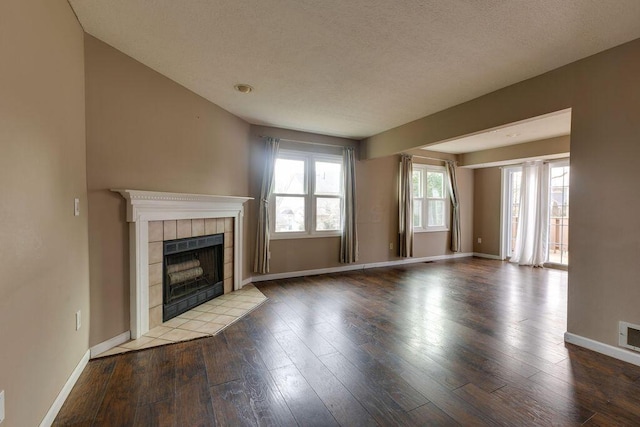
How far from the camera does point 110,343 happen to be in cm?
237

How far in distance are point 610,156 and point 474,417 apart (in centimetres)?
234

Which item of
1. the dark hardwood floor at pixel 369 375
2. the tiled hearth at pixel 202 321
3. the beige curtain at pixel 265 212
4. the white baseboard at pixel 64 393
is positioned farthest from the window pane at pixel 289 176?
the white baseboard at pixel 64 393

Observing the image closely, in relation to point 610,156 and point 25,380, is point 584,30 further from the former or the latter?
point 25,380

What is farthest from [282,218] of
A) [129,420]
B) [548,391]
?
[548,391]

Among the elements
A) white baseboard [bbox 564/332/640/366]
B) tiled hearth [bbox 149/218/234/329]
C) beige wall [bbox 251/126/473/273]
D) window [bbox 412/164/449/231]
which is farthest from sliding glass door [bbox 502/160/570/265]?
tiled hearth [bbox 149/218/234/329]

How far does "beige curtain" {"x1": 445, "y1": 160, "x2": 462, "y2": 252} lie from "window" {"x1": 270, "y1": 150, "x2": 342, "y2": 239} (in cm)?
306

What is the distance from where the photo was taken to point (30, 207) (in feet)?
4.58

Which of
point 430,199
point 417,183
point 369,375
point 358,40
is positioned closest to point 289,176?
point 358,40

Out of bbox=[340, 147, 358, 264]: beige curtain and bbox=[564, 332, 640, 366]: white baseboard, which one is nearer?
bbox=[564, 332, 640, 366]: white baseboard

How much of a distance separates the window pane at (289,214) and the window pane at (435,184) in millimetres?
3340

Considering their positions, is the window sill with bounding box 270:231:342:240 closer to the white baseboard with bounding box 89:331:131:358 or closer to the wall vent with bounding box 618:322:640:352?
the white baseboard with bounding box 89:331:131:358

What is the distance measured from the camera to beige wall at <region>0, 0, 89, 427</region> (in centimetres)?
122

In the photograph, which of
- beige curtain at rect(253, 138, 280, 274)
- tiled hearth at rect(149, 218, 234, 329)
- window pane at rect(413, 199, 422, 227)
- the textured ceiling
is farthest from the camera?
window pane at rect(413, 199, 422, 227)

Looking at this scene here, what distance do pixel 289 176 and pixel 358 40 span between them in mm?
2872
